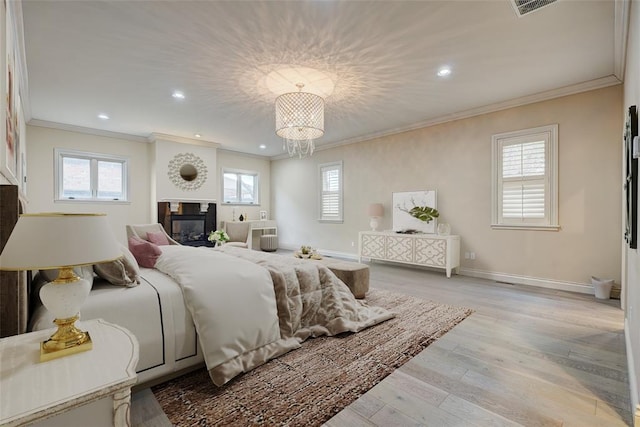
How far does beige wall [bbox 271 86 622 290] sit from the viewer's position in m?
3.68

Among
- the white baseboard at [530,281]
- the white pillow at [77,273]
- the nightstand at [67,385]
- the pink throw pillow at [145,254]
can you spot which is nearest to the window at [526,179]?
the white baseboard at [530,281]

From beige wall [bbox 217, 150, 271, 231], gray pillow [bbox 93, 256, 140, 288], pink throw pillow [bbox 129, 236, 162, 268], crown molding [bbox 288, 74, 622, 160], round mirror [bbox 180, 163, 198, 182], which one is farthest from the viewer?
beige wall [bbox 217, 150, 271, 231]

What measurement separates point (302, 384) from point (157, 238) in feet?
8.82

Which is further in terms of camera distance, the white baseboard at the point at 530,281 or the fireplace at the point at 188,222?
the fireplace at the point at 188,222

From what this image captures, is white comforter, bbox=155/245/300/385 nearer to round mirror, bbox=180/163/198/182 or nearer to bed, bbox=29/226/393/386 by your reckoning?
bed, bbox=29/226/393/386

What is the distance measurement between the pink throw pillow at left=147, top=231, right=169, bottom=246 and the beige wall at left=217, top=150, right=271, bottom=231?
390 centimetres

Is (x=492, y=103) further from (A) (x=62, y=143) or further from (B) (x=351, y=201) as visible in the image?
(A) (x=62, y=143)

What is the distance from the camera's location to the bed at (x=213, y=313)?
67.6 inches

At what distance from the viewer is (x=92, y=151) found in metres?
5.81

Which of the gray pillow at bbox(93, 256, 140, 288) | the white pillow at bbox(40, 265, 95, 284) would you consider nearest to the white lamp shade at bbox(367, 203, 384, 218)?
the gray pillow at bbox(93, 256, 140, 288)

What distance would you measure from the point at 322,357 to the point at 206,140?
6.05 m

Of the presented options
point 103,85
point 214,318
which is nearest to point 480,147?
point 214,318

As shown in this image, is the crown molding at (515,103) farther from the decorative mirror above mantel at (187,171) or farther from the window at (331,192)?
the decorative mirror above mantel at (187,171)

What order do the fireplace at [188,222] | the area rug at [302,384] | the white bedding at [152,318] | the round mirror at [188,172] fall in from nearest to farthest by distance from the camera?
the area rug at [302,384] → the white bedding at [152,318] → the fireplace at [188,222] → the round mirror at [188,172]
